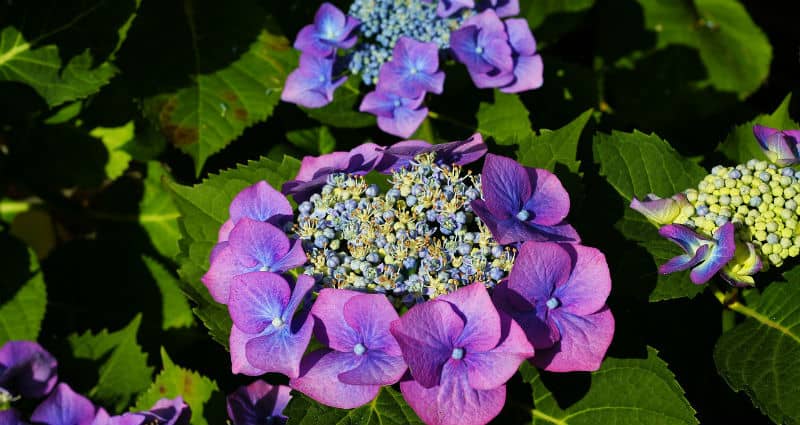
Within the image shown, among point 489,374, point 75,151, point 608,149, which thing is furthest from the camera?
point 75,151

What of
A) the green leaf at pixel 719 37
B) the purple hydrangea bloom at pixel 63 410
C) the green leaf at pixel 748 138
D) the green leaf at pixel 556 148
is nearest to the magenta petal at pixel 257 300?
the green leaf at pixel 556 148

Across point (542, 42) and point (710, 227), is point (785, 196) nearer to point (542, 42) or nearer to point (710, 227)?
point (710, 227)

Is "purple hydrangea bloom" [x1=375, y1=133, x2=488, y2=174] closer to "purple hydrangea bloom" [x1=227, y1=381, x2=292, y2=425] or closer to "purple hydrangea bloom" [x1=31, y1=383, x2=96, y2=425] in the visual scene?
"purple hydrangea bloom" [x1=227, y1=381, x2=292, y2=425]

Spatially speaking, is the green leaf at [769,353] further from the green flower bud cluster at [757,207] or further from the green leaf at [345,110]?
the green leaf at [345,110]

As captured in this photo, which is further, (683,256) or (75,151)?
(75,151)

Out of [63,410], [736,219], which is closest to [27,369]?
[63,410]

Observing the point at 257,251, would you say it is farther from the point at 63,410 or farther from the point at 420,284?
the point at 63,410

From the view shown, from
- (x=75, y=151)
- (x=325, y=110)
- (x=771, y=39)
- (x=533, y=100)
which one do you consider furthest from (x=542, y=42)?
(x=75, y=151)

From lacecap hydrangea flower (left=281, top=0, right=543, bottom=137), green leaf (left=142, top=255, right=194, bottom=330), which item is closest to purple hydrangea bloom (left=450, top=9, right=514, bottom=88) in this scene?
lacecap hydrangea flower (left=281, top=0, right=543, bottom=137)
